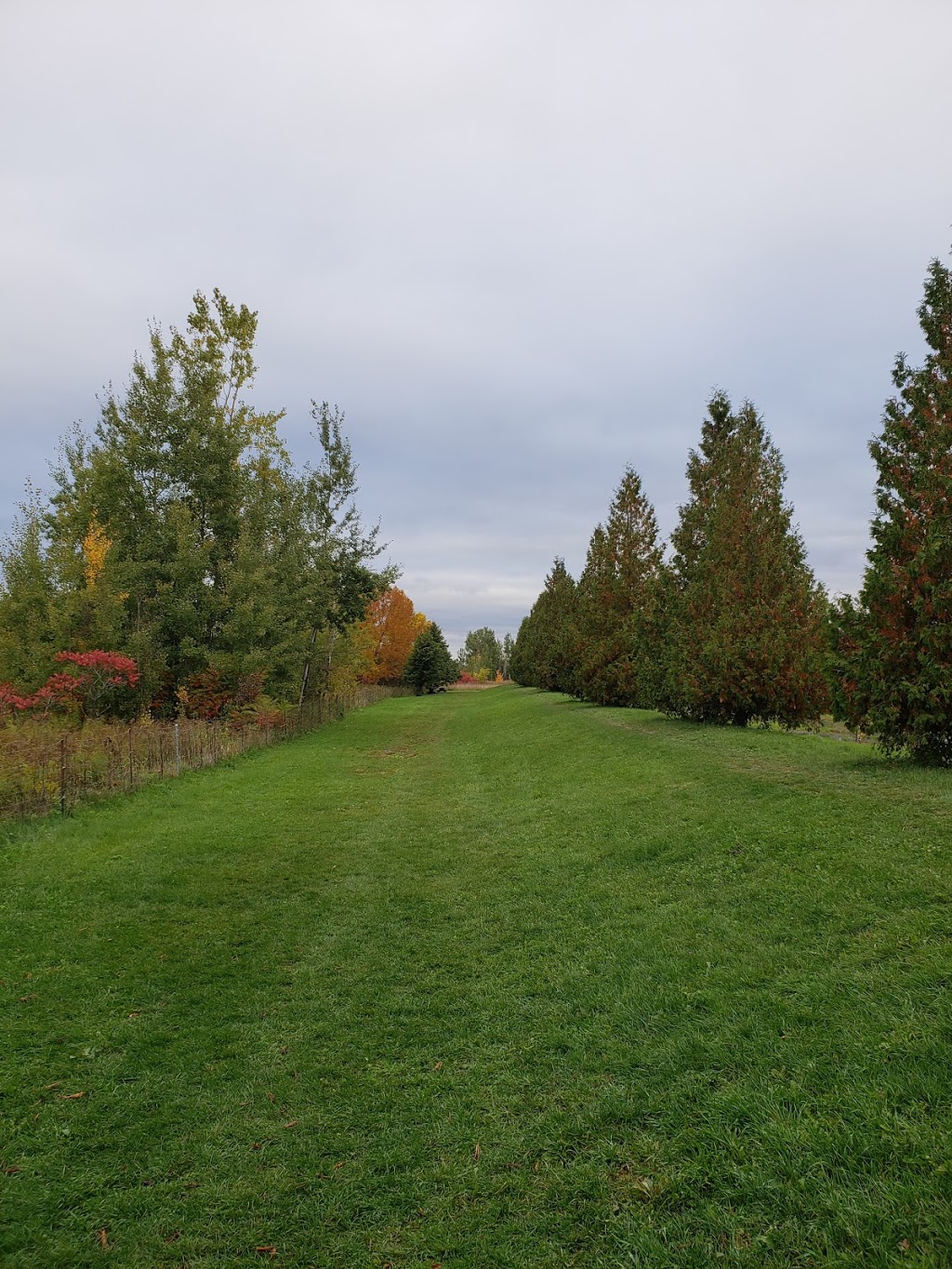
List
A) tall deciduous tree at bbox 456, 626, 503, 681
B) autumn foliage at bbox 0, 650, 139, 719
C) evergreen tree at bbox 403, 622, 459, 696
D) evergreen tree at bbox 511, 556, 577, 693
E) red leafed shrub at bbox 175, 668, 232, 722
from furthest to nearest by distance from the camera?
tall deciduous tree at bbox 456, 626, 503, 681 < evergreen tree at bbox 403, 622, 459, 696 < evergreen tree at bbox 511, 556, 577, 693 < red leafed shrub at bbox 175, 668, 232, 722 < autumn foliage at bbox 0, 650, 139, 719

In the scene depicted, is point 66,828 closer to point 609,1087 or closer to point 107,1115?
point 107,1115

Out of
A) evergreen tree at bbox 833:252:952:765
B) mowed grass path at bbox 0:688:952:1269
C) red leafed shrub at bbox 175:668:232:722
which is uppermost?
evergreen tree at bbox 833:252:952:765

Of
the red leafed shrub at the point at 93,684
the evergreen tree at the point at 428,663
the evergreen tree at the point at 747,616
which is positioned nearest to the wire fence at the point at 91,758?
the red leafed shrub at the point at 93,684

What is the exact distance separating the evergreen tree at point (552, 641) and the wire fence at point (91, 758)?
16.9m

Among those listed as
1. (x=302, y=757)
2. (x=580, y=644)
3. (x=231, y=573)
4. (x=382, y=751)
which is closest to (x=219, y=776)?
(x=302, y=757)

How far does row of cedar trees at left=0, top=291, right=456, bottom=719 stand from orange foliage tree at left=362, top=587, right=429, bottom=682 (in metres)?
27.9

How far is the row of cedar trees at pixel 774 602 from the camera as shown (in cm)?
915

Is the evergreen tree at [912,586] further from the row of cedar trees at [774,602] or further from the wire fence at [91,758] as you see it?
the wire fence at [91,758]

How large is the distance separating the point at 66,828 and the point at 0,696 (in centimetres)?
584

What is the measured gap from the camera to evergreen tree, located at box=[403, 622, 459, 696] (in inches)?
2447

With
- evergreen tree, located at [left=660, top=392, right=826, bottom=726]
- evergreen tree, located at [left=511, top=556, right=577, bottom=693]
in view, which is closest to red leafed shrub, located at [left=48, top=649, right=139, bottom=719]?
evergreen tree, located at [left=660, top=392, right=826, bottom=726]

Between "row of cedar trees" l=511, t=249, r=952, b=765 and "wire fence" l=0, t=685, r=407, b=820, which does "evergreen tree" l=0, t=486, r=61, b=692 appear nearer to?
"wire fence" l=0, t=685, r=407, b=820

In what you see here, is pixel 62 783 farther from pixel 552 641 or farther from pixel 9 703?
pixel 552 641

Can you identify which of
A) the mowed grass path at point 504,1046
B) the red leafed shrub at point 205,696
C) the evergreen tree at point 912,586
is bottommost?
the mowed grass path at point 504,1046
